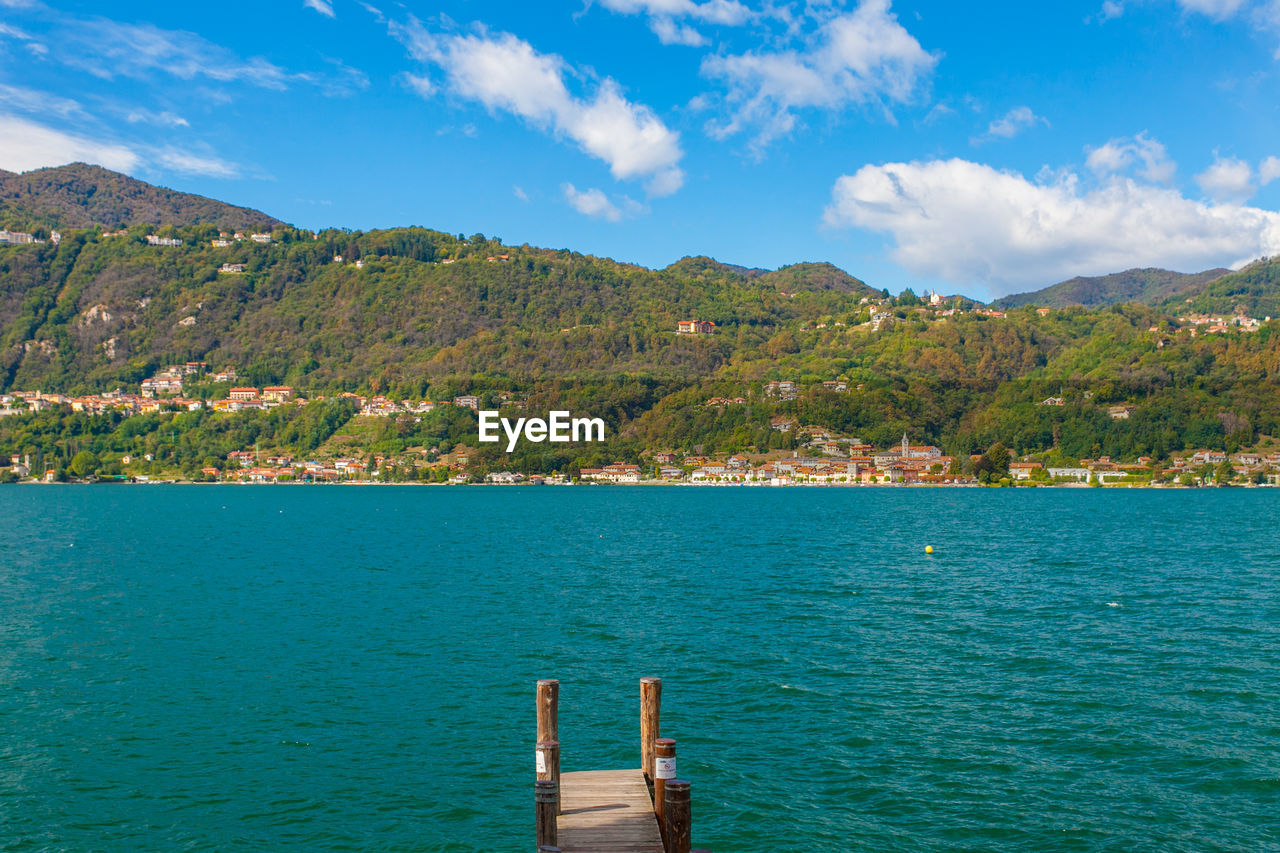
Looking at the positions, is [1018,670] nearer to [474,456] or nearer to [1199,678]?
[1199,678]

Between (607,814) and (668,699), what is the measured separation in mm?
7276

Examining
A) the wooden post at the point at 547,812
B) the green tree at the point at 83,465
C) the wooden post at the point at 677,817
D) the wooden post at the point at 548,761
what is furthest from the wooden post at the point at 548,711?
the green tree at the point at 83,465

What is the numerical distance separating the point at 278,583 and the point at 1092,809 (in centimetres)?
2982

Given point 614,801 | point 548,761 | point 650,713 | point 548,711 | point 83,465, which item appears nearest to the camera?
point 548,761

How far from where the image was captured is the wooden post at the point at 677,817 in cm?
920

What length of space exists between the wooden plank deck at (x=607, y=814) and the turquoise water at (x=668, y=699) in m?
1.30

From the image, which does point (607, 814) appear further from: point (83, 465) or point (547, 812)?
point (83, 465)

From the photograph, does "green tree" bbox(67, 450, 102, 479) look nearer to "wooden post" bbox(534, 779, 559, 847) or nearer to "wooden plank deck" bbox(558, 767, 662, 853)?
"wooden plank deck" bbox(558, 767, 662, 853)

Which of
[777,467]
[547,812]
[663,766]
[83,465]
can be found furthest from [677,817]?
[83,465]

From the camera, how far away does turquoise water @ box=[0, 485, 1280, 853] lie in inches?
491

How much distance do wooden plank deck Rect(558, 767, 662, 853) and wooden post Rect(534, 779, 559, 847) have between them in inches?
12.3

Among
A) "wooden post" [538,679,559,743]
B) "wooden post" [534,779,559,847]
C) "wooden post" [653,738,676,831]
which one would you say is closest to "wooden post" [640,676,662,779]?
"wooden post" [538,679,559,743]

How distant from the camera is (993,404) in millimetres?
177500

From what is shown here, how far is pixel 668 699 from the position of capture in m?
17.7
